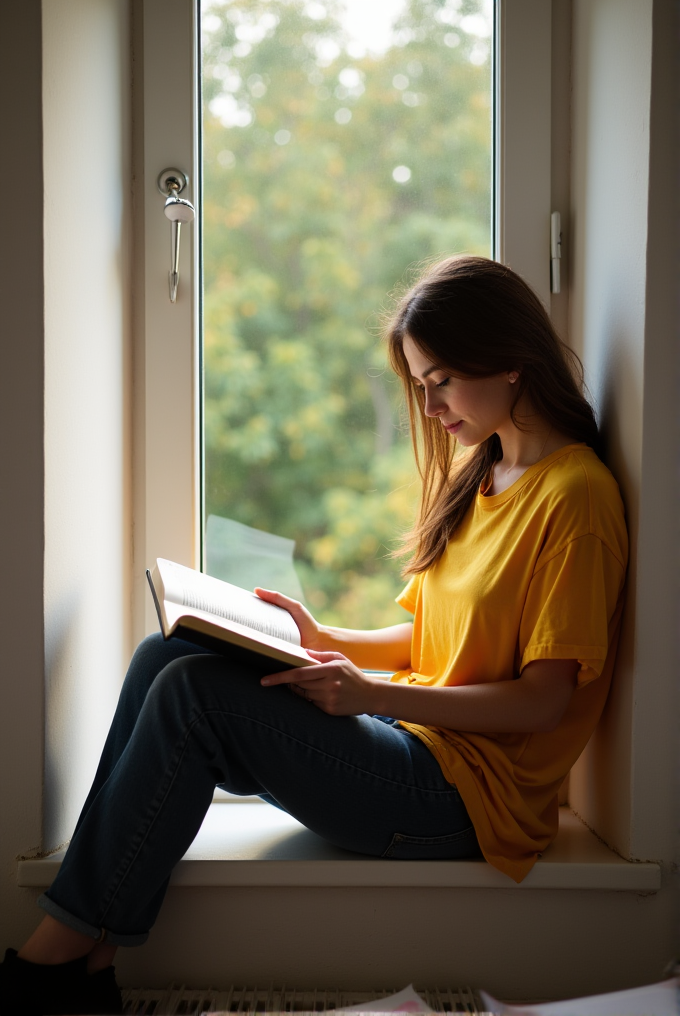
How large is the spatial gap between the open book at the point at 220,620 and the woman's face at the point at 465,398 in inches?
13.5

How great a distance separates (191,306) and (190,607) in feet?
1.83

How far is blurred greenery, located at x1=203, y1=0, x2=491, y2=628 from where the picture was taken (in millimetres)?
1265

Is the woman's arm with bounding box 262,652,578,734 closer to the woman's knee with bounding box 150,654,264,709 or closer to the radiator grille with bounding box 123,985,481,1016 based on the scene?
the woman's knee with bounding box 150,654,264,709

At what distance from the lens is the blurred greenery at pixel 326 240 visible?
4.15 ft

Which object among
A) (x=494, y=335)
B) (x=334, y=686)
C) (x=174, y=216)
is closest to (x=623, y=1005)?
(x=334, y=686)

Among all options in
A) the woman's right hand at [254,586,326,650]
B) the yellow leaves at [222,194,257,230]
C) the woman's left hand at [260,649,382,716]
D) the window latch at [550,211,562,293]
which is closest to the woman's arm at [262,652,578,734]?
the woman's left hand at [260,649,382,716]

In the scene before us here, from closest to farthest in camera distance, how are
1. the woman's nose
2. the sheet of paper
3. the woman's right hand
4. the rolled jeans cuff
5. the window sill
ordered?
the sheet of paper
the rolled jeans cuff
the window sill
the woman's nose
the woman's right hand

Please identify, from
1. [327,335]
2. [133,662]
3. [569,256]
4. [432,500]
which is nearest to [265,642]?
[133,662]

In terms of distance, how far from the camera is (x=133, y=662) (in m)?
1.07

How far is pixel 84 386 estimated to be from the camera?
1.10m

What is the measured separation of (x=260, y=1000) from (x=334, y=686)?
15.0 inches

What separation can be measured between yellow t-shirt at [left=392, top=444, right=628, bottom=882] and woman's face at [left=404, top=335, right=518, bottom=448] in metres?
0.08

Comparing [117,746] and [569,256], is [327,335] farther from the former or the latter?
[117,746]

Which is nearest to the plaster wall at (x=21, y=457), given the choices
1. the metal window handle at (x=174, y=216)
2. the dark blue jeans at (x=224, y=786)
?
the dark blue jeans at (x=224, y=786)
